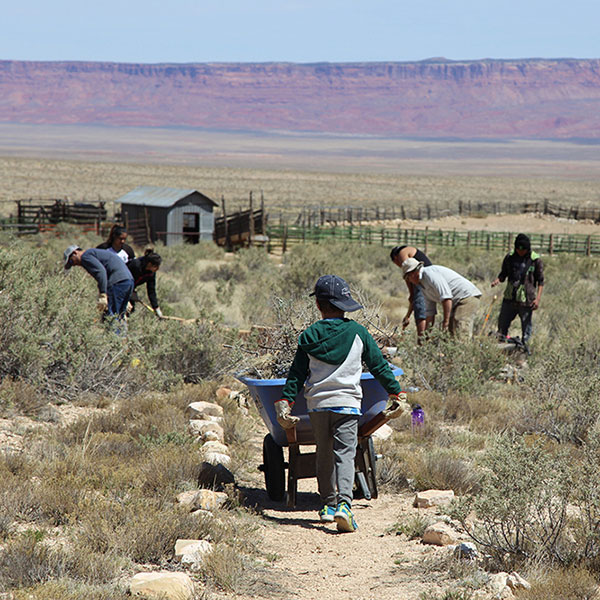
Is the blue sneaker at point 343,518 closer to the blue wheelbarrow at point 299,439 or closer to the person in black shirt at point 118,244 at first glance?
the blue wheelbarrow at point 299,439

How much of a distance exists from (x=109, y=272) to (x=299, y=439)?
408 cm

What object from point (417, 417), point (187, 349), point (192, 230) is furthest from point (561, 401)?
point (192, 230)

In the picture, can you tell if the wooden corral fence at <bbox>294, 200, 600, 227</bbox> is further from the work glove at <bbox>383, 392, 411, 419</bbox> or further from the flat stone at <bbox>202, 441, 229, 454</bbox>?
the work glove at <bbox>383, 392, 411, 419</bbox>

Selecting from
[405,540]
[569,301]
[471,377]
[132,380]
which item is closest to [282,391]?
[405,540]

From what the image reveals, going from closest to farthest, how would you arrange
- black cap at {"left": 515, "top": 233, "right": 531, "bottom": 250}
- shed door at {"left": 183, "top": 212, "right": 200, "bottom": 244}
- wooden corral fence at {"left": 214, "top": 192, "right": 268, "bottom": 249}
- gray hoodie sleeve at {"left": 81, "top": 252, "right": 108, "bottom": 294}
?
gray hoodie sleeve at {"left": 81, "top": 252, "right": 108, "bottom": 294} → black cap at {"left": 515, "top": 233, "right": 531, "bottom": 250} → wooden corral fence at {"left": 214, "top": 192, "right": 268, "bottom": 249} → shed door at {"left": 183, "top": 212, "right": 200, "bottom": 244}

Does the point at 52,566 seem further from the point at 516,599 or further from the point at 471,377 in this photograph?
the point at 471,377

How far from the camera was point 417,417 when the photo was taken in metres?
7.37

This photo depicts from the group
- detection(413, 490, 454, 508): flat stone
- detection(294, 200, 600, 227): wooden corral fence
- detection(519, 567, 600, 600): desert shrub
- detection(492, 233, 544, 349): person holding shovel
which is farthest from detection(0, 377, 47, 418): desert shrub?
detection(294, 200, 600, 227): wooden corral fence

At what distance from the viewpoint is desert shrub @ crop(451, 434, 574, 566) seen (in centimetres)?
424

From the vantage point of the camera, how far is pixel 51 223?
3203cm

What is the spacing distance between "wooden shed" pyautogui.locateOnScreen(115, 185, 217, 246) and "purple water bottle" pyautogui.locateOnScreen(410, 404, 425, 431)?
22.6m

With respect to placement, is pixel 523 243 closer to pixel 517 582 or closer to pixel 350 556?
pixel 350 556

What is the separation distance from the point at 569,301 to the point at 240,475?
31.6 ft

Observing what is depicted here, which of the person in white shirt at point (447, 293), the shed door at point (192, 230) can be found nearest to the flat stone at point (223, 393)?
the person in white shirt at point (447, 293)
